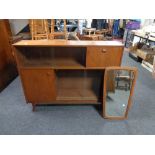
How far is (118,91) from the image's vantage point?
6.89ft

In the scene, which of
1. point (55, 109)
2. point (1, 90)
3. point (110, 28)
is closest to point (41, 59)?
point (55, 109)

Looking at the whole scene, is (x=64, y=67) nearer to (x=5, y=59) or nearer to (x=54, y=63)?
(x=54, y=63)

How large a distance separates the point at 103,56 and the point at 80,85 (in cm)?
71

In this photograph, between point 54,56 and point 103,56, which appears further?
point 54,56

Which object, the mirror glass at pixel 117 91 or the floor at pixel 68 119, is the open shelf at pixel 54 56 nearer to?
the mirror glass at pixel 117 91

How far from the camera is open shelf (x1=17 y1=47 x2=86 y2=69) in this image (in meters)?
1.90

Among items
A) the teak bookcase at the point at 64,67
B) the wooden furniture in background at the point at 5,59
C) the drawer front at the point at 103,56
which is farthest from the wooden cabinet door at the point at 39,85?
the wooden furniture in background at the point at 5,59

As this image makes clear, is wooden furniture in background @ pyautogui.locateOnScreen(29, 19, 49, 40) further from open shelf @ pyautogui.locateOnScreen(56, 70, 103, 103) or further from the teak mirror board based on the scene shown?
the teak mirror board

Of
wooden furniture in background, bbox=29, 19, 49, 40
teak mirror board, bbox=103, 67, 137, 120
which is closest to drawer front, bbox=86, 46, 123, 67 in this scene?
teak mirror board, bbox=103, 67, 137, 120

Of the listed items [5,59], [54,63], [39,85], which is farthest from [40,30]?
[39,85]

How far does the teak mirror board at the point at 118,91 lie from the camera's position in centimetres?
180

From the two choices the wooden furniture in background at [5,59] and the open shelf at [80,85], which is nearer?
the open shelf at [80,85]

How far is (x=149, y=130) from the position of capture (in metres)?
1.80

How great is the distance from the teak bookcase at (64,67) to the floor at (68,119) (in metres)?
0.21
